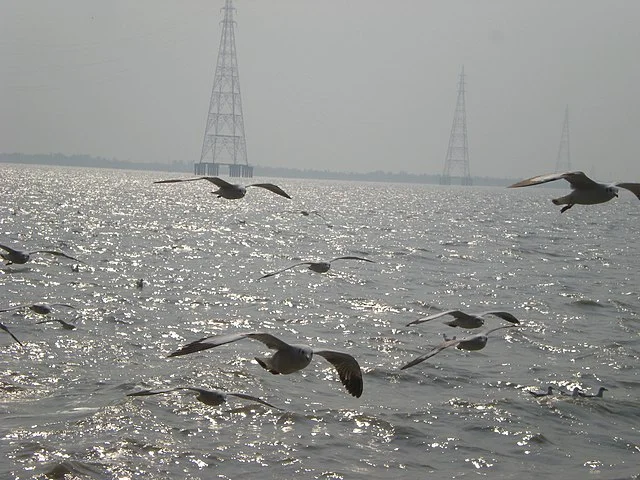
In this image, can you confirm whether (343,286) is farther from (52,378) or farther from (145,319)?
(52,378)

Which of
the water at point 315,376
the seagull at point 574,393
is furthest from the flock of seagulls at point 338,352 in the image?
the seagull at point 574,393

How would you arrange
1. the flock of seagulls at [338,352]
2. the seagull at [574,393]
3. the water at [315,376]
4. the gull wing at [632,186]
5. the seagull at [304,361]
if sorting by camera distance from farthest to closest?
the seagull at [574,393] < the water at [315,376] < the gull wing at [632,186] < the seagull at [304,361] < the flock of seagulls at [338,352]

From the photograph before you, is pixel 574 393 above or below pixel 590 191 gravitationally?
below

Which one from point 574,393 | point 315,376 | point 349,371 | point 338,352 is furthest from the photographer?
point 315,376

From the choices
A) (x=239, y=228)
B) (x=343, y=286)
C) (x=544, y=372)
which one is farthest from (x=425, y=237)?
(x=544, y=372)

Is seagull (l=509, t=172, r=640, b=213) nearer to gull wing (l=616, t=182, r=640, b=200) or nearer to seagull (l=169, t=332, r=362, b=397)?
gull wing (l=616, t=182, r=640, b=200)

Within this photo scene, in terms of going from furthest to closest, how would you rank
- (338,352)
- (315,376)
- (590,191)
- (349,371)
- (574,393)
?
(315,376) → (574,393) → (590,191) → (349,371) → (338,352)

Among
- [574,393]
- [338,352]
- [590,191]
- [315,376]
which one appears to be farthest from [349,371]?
[574,393]

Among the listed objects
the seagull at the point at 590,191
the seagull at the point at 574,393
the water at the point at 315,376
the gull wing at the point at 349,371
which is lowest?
the water at the point at 315,376

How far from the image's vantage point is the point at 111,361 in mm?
18906

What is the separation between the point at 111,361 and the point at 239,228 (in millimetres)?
50161

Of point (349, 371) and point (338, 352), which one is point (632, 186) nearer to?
point (349, 371)

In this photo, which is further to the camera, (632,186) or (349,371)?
(632,186)

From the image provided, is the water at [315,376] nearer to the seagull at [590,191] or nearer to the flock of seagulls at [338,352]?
the flock of seagulls at [338,352]
